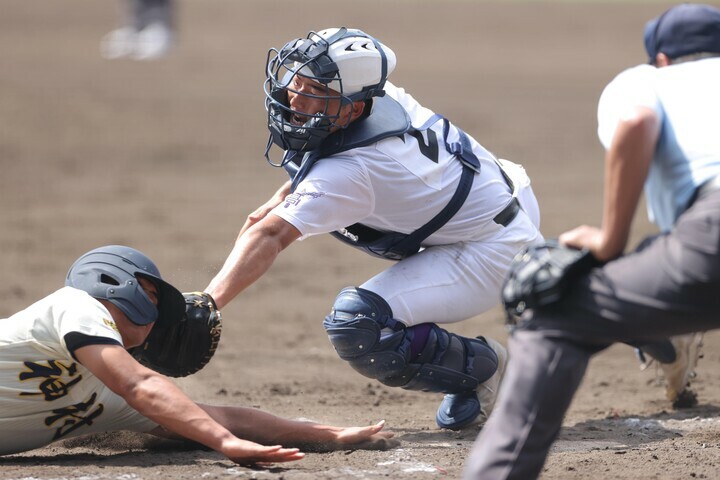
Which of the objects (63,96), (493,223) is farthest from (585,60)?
(493,223)

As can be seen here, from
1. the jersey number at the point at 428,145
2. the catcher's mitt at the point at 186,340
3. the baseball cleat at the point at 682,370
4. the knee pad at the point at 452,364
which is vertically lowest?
the baseball cleat at the point at 682,370

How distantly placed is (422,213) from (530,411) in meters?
1.78

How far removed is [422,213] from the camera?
4848mm

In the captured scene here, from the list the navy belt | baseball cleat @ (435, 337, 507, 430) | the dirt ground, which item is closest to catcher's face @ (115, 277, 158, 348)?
the dirt ground

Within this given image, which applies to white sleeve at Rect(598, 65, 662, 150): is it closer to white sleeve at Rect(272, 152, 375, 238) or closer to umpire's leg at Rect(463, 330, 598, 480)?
umpire's leg at Rect(463, 330, 598, 480)

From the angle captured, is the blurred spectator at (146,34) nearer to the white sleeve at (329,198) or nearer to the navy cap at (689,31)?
the white sleeve at (329,198)

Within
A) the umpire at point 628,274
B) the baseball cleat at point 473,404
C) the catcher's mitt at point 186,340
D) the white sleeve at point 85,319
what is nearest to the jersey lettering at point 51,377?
the white sleeve at point 85,319

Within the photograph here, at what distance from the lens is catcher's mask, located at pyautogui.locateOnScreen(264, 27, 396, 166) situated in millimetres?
4668

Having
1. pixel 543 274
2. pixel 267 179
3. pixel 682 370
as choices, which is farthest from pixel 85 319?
pixel 267 179

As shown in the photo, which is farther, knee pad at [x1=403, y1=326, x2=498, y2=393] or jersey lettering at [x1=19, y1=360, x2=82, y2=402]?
knee pad at [x1=403, y1=326, x2=498, y2=393]

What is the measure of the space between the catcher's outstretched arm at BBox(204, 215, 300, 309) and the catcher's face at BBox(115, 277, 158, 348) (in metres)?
0.32

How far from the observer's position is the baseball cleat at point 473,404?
4.96 m

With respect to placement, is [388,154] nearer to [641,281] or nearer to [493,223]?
[493,223]

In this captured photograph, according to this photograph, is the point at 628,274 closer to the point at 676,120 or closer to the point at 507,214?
the point at 676,120
